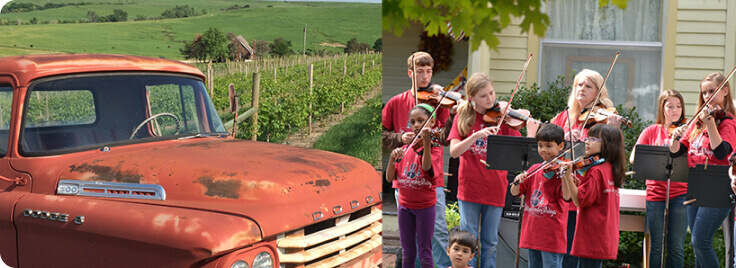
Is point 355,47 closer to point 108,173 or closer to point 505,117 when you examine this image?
point 505,117

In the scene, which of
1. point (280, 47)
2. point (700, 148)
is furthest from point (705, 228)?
point (280, 47)

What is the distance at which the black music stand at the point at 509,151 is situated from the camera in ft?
Answer: 11.9

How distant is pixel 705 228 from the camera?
4.46 metres

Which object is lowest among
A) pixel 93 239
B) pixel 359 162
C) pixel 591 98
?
pixel 93 239

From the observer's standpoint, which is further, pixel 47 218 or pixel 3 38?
pixel 3 38

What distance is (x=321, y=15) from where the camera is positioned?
504 centimetres

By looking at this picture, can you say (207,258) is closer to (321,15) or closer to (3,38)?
(321,15)

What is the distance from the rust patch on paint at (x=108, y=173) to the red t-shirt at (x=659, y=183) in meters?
3.08

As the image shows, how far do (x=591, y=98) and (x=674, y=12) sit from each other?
9.61ft

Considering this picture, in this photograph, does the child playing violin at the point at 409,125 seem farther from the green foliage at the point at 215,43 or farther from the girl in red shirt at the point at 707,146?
the green foliage at the point at 215,43

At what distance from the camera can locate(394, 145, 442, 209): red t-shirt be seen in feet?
12.0

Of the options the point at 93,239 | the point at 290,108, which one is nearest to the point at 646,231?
the point at 290,108

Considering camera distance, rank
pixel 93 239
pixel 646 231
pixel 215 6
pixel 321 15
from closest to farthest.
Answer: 1. pixel 93 239
2. pixel 646 231
3. pixel 321 15
4. pixel 215 6

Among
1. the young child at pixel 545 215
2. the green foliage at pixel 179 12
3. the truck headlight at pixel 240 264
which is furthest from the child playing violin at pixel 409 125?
the green foliage at pixel 179 12
